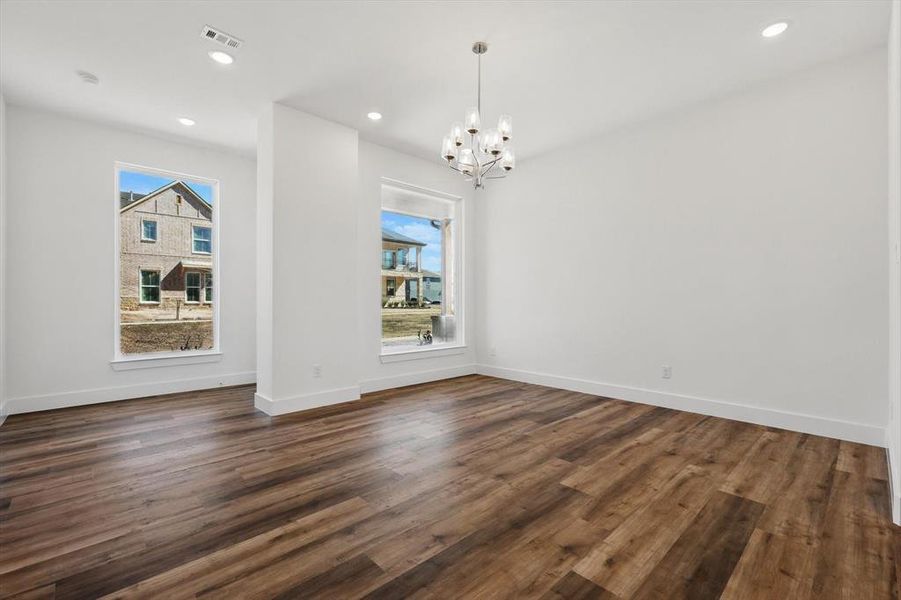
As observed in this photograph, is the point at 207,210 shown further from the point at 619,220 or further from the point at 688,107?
the point at 688,107

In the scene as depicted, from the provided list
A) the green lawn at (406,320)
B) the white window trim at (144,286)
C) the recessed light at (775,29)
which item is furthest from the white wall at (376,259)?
the recessed light at (775,29)

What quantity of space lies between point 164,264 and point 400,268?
2.83 m

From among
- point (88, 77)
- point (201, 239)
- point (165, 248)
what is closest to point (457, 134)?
point (88, 77)

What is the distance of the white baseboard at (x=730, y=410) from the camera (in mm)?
3148

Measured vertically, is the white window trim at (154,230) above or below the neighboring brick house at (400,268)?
above

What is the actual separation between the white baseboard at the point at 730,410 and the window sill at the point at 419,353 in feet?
3.52

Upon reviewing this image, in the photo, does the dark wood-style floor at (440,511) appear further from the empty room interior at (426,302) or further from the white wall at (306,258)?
the white wall at (306,258)

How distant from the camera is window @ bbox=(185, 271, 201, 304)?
16.6 feet

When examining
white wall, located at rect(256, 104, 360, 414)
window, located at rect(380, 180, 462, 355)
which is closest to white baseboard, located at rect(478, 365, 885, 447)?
window, located at rect(380, 180, 462, 355)

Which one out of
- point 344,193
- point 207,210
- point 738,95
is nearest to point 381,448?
point 344,193

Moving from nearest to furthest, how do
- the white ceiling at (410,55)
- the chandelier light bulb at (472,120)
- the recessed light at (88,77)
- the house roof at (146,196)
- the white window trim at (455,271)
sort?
the white ceiling at (410,55) < the chandelier light bulb at (472,120) < the recessed light at (88,77) < the house roof at (146,196) < the white window trim at (455,271)

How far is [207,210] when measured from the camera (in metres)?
5.19

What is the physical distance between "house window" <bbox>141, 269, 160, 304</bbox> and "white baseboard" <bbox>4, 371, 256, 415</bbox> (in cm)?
97

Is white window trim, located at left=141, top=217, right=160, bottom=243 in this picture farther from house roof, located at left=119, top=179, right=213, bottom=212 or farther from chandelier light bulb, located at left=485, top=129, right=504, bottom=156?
chandelier light bulb, located at left=485, top=129, right=504, bottom=156
